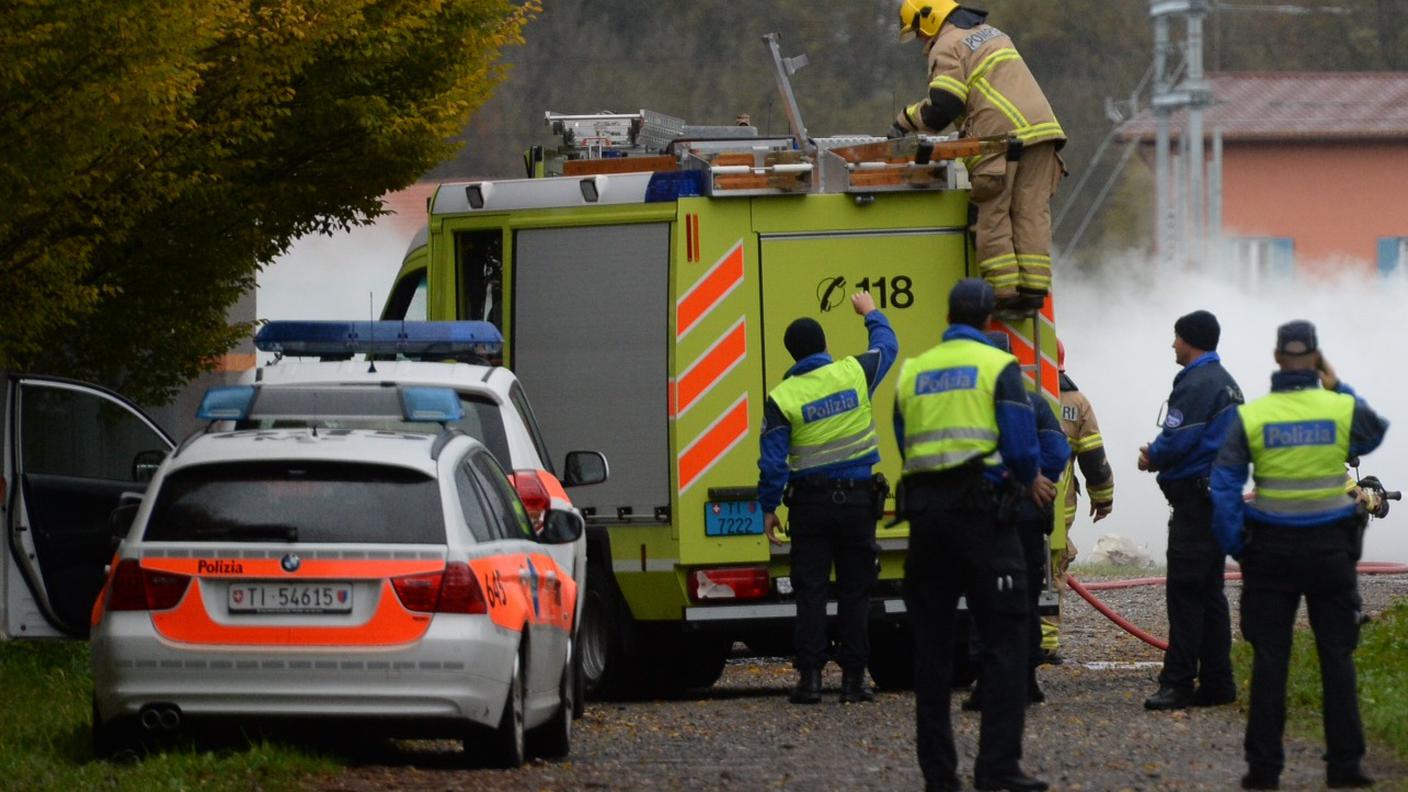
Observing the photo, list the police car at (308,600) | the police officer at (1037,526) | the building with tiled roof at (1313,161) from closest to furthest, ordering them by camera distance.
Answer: the police car at (308,600) → the police officer at (1037,526) → the building with tiled roof at (1313,161)

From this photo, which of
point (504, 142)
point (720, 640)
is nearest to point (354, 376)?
point (720, 640)

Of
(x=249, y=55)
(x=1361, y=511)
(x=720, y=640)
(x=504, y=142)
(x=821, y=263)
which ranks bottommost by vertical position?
(x=720, y=640)

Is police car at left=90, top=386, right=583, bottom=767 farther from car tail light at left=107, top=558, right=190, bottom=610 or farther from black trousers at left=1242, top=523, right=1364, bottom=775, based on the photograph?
black trousers at left=1242, top=523, right=1364, bottom=775

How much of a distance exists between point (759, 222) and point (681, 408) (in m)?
0.99

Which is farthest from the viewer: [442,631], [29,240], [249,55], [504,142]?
[504,142]

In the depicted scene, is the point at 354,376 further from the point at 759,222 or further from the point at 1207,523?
the point at 1207,523

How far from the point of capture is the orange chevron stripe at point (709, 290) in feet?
40.5

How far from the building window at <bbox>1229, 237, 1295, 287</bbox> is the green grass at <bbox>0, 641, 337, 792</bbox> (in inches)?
1432

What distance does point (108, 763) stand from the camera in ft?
30.8

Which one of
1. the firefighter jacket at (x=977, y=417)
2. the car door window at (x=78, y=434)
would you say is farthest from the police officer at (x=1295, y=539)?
the car door window at (x=78, y=434)

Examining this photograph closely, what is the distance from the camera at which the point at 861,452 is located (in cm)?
1203

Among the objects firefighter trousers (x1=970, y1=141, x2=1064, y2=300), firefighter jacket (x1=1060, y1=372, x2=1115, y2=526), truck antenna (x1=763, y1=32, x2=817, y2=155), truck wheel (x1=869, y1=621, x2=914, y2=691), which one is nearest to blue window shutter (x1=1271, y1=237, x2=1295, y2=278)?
firefighter jacket (x1=1060, y1=372, x2=1115, y2=526)

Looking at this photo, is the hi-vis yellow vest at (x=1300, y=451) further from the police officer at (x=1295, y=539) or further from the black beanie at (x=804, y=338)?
the black beanie at (x=804, y=338)

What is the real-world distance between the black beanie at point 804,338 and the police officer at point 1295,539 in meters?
3.16
